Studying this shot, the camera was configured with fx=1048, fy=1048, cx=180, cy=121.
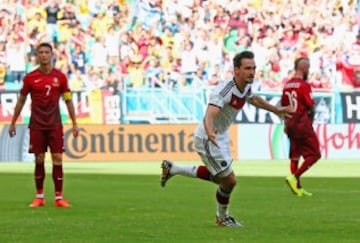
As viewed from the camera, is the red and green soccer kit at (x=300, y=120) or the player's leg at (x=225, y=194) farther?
the red and green soccer kit at (x=300, y=120)

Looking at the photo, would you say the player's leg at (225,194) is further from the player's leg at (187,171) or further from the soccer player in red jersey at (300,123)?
the soccer player in red jersey at (300,123)

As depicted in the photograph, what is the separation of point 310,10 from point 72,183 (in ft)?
66.1

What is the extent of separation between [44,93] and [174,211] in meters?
2.63

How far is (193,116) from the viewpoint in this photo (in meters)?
33.7

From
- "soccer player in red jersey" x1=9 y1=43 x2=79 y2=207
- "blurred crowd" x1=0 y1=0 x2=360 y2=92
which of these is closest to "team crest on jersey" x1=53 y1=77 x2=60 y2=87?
"soccer player in red jersey" x1=9 y1=43 x2=79 y2=207

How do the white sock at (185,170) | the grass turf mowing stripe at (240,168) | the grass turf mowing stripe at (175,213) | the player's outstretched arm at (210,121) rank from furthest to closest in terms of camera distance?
the grass turf mowing stripe at (240,168) < the white sock at (185,170) < the player's outstretched arm at (210,121) < the grass turf mowing stripe at (175,213)

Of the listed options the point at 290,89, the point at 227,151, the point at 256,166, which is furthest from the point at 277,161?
the point at 227,151

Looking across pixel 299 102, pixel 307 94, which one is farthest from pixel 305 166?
pixel 307 94

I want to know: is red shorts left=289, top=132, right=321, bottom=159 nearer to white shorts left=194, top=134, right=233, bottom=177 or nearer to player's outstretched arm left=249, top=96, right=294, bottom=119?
player's outstretched arm left=249, top=96, right=294, bottom=119

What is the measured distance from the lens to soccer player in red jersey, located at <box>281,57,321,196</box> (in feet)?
57.3

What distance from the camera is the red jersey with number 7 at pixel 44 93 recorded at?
48.9 feet

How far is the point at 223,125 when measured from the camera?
1145 centimetres

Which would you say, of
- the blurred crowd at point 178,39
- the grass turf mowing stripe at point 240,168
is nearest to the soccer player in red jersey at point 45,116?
the grass turf mowing stripe at point 240,168

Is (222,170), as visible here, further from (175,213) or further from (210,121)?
(175,213)
